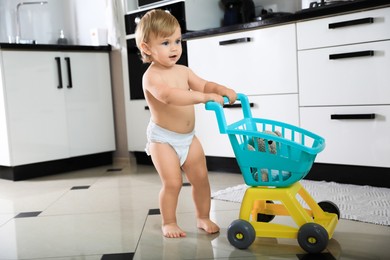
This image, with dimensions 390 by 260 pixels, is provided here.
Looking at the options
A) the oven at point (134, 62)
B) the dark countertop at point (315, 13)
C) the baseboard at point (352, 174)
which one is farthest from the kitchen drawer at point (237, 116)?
the oven at point (134, 62)

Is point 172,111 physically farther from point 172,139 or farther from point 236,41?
point 236,41

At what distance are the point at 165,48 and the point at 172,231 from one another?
642 mm

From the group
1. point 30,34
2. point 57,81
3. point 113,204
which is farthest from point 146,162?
point 30,34

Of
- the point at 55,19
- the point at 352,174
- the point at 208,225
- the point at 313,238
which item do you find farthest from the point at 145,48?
the point at 55,19

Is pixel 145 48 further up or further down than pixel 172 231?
further up

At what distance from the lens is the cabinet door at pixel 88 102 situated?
324cm

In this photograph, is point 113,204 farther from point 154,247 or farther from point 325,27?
point 325,27

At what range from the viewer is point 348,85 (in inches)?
85.7

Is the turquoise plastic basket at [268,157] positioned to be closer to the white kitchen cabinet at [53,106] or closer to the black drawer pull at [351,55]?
the black drawer pull at [351,55]

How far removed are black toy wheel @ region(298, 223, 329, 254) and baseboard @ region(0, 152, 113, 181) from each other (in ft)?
7.23

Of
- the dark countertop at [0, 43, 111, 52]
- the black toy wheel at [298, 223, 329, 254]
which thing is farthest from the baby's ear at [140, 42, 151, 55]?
the dark countertop at [0, 43, 111, 52]

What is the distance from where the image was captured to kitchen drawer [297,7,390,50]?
6.70 ft

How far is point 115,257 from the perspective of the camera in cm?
144

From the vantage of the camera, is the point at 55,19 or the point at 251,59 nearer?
the point at 251,59
